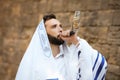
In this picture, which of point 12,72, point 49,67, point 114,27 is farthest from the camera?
point 12,72

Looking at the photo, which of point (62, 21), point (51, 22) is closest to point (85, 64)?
point (51, 22)

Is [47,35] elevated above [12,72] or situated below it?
above

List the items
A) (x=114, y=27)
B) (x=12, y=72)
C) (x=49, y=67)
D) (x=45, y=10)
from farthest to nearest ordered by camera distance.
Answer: (x=12, y=72) < (x=45, y=10) < (x=114, y=27) < (x=49, y=67)

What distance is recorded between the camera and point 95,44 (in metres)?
5.52

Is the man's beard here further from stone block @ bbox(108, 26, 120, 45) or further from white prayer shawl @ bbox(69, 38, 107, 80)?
stone block @ bbox(108, 26, 120, 45)

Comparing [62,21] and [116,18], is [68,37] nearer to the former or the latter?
[116,18]

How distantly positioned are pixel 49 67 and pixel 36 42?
333 millimetres

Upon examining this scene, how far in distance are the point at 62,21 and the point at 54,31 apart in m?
2.34

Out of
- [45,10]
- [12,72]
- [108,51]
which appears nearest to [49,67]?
[108,51]

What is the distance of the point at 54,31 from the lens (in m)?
3.89

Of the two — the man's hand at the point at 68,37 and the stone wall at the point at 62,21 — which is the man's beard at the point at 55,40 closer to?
the man's hand at the point at 68,37

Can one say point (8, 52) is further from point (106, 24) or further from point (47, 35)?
point (47, 35)

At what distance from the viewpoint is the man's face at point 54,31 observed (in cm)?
382

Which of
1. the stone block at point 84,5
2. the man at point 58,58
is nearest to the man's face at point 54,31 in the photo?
the man at point 58,58
